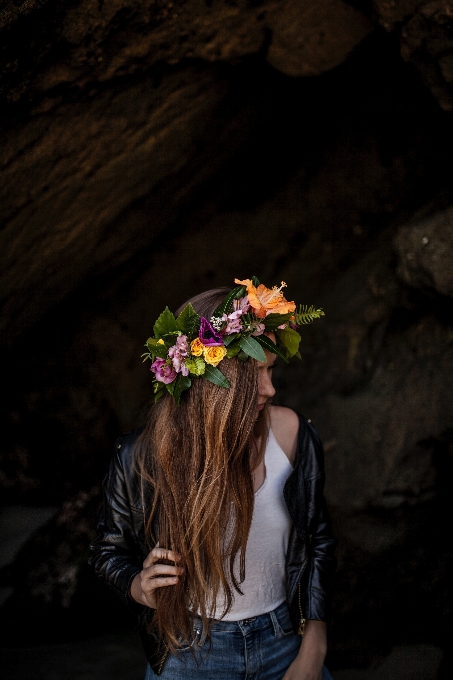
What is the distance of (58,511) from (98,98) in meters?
1.89

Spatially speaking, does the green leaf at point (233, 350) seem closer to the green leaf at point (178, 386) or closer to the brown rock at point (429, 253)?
the green leaf at point (178, 386)

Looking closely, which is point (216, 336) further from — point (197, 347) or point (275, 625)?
point (275, 625)

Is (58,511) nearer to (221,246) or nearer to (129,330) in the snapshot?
(129,330)

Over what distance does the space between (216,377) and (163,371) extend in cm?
16

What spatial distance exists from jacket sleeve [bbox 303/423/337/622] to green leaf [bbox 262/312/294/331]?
0.43 meters

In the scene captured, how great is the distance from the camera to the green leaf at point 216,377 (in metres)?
1.72

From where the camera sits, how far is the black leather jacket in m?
1.85

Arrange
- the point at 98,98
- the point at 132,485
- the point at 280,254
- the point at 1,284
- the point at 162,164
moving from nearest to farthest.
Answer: the point at 132,485 < the point at 98,98 < the point at 1,284 < the point at 162,164 < the point at 280,254

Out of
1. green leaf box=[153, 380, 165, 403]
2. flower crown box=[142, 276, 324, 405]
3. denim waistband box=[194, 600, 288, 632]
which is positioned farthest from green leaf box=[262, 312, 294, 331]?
denim waistband box=[194, 600, 288, 632]

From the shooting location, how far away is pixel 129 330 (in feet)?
11.0

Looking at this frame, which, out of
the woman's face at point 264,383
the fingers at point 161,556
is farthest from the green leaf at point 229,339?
the fingers at point 161,556

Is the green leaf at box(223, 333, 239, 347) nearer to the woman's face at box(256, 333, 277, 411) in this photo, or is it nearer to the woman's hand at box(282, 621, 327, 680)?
the woman's face at box(256, 333, 277, 411)

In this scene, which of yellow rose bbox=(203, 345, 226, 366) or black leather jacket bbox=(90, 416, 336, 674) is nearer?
yellow rose bbox=(203, 345, 226, 366)

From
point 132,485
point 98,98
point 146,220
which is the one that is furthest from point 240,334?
point 146,220
